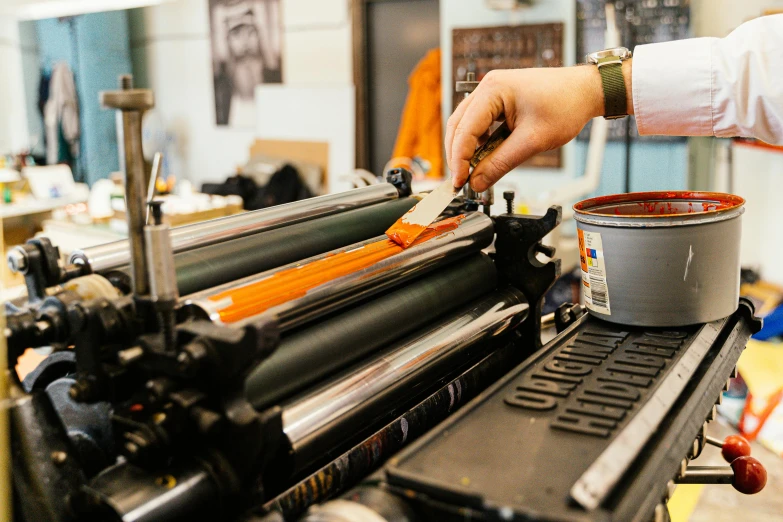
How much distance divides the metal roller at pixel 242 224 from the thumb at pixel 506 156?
0.16 metres

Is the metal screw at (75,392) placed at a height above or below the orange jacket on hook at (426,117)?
below

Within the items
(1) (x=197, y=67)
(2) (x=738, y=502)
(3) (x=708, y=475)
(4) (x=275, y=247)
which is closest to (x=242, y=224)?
(4) (x=275, y=247)

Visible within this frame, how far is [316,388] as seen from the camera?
2.93ft

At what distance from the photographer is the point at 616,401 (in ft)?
2.69

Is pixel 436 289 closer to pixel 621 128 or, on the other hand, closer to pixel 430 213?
pixel 430 213

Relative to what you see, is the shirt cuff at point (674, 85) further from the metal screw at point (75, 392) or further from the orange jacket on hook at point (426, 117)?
the orange jacket on hook at point (426, 117)

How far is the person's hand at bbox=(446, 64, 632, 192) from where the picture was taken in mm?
1199

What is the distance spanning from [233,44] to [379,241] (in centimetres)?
589

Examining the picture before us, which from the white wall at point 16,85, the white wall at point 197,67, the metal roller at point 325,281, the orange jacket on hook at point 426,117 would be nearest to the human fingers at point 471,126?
the metal roller at point 325,281

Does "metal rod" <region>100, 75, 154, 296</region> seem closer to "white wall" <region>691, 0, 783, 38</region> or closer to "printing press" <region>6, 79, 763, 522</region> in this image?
"printing press" <region>6, 79, 763, 522</region>

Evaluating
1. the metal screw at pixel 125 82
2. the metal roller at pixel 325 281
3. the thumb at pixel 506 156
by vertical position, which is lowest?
the metal roller at pixel 325 281

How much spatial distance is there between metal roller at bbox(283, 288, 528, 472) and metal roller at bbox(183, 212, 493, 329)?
9 centimetres

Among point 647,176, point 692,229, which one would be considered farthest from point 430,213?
point 647,176

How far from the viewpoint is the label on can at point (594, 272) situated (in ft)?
3.65
